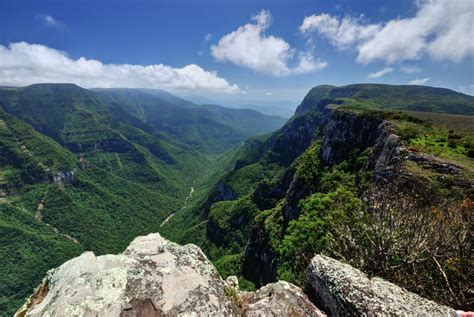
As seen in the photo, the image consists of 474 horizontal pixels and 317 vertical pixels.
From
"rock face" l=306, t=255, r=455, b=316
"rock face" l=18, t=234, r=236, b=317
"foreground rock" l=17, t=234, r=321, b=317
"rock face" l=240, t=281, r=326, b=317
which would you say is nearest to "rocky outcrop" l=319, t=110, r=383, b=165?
"rock face" l=306, t=255, r=455, b=316

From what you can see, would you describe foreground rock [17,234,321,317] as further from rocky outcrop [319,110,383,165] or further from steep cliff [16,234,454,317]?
rocky outcrop [319,110,383,165]

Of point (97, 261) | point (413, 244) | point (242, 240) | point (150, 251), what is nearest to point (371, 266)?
point (413, 244)

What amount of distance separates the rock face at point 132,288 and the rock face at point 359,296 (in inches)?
166

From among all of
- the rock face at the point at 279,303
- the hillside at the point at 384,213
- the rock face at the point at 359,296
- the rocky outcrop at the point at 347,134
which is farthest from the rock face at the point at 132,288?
the rocky outcrop at the point at 347,134

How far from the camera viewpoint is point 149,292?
446 inches

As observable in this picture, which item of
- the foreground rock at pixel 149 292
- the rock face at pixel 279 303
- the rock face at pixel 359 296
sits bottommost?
the rock face at pixel 279 303

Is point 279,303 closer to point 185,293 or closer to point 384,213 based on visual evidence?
point 185,293

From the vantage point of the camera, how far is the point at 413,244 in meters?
16.1

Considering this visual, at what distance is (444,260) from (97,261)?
18.9 m

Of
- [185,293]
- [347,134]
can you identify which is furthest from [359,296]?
[347,134]

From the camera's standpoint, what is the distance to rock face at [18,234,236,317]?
10.4m

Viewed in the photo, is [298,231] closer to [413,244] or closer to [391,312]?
[413,244]

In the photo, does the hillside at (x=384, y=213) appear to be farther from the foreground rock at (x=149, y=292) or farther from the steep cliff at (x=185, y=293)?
the foreground rock at (x=149, y=292)

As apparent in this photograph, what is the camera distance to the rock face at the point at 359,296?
10.3 metres
